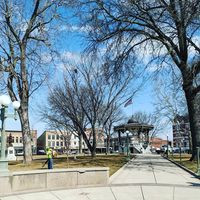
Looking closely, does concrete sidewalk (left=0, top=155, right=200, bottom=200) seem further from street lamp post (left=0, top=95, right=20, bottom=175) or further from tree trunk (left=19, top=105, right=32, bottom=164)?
tree trunk (left=19, top=105, right=32, bottom=164)

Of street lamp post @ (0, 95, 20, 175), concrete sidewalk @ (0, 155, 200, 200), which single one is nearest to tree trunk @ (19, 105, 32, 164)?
street lamp post @ (0, 95, 20, 175)

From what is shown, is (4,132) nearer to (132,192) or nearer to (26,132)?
(132,192)

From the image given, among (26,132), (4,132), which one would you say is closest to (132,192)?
(4,132)

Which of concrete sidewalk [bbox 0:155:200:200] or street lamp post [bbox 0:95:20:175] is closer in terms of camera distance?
concrete sidewalk [bbox 0:155:200:200]

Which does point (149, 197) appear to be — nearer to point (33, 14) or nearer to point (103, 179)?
point (103, 179)

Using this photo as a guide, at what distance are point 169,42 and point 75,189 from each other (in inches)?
553

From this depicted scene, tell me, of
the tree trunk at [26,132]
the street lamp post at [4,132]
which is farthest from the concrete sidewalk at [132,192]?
the tree trunk at [26,132]

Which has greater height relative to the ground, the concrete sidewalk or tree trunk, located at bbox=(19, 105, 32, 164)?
tree trunk, located at bbox=(19, 105, 32, 164)

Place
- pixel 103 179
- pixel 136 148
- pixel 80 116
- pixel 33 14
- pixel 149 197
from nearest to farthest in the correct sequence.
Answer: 1. pixel 149 197
2. pixel 103 179
3. pixel 33 14
4. pixel 80 116
5. pixel 136 148

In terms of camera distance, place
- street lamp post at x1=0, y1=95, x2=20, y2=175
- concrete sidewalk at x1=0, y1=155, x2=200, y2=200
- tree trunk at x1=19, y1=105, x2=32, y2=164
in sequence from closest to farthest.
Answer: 1. concrete sidewalk at x1=0, y1=155, x2=200, y2=200
2. street lamp post at x1=0, y1=95, x2=20, y2=175
3. tree trunk at x1=19, y1=105, x2=32, y2=164

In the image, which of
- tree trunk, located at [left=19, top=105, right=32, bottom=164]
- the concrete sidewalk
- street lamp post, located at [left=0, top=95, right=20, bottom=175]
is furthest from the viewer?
tree trunk, located at [left=19, top=105, right=32, bottom=164]

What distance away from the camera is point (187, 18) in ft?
60.5

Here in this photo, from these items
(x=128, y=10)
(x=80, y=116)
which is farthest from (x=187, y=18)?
(x=80, y=116)

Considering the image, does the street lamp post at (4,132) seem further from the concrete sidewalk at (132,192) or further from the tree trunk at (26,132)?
the tree trunk at (26,132)
